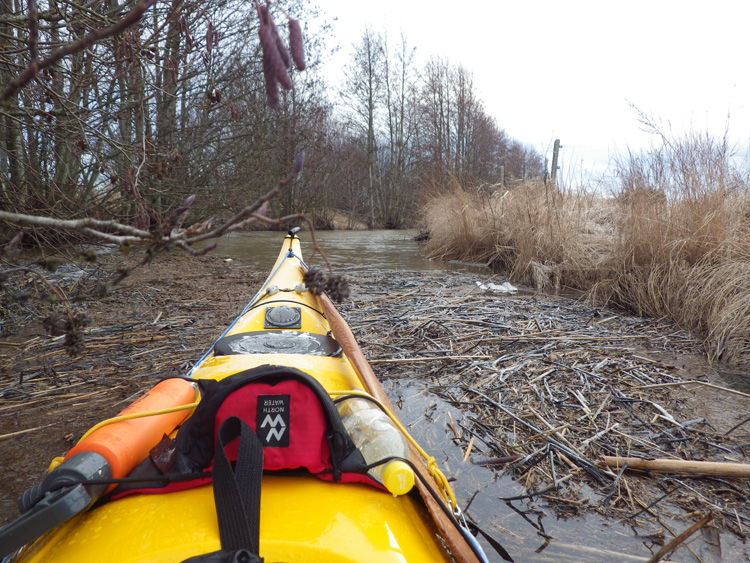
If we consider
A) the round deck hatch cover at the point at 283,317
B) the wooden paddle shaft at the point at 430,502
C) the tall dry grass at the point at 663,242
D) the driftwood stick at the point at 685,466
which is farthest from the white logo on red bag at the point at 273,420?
the tall dry grass at the point at 663,242

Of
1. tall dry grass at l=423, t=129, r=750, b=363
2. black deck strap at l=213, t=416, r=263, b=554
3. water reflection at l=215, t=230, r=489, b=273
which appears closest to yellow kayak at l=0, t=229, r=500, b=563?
black deck strap at l=213, t=416, r=263, b=554

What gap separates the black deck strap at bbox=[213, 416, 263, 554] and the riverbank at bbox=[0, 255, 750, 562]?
40.7 inches

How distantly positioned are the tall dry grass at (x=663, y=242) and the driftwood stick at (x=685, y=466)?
5.66 feet

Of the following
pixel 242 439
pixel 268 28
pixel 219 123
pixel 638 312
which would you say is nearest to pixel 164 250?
pixel 268 28

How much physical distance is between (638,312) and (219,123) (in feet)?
25.3

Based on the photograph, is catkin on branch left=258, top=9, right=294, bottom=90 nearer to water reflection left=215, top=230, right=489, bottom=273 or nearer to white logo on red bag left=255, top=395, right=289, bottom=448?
white logo on red bag left=255, top=395, right=289, bottom=448

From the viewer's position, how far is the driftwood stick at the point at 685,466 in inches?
70.8

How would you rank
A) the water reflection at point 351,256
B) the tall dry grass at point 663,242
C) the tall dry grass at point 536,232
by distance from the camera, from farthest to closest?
the water reflection at point 351,256 < the tall dry grass at point 536,232 < the tall dry grass at point 663,242

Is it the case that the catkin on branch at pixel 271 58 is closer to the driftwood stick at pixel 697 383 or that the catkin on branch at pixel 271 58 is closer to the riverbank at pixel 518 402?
the riverbank at pixel 518 402

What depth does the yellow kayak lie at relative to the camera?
0.99 m

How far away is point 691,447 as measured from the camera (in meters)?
2.14

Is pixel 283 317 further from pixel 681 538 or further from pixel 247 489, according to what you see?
pixel 681 538

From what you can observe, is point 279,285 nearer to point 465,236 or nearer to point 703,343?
point 703,343

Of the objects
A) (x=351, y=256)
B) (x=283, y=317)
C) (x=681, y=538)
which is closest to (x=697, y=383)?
(x=681, y=538)
